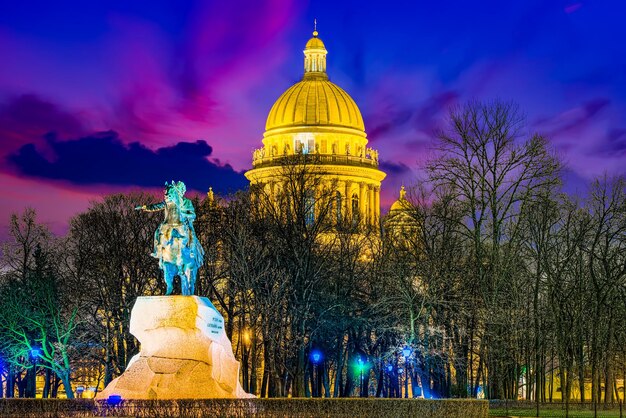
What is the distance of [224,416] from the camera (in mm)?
34094

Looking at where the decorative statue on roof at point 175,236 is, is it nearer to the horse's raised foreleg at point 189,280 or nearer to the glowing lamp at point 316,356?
the horse's raised foreleg at point 189,280

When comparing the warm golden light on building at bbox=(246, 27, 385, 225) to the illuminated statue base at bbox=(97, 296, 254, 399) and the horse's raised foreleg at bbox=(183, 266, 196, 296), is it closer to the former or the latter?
the horse's raised foreleg at bbox=(183, 266, 196, 296)

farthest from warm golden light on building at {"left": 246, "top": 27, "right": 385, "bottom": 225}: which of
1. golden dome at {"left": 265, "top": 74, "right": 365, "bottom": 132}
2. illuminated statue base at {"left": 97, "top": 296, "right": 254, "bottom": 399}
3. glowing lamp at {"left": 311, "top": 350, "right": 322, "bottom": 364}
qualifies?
illuminated statue base at {"left": 97, "top": 296, "right": 254, "bottom": 399}

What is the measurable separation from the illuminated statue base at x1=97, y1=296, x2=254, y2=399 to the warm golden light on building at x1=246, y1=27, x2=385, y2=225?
294 ft

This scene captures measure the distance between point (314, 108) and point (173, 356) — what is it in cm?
10015

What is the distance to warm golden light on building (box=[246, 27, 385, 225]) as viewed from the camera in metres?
130

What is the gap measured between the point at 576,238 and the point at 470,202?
721cm

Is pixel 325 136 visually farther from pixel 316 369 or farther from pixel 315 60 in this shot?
pixel 316 369

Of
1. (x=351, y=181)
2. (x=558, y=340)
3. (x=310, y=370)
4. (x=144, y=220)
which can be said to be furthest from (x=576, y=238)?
(x=351, y=181)

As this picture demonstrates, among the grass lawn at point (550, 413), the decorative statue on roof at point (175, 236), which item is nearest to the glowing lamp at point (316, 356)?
the grass lawn at point (550, 413)

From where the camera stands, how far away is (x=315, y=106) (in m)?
135

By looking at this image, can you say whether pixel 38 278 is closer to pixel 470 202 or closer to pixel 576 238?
pixel 470 202

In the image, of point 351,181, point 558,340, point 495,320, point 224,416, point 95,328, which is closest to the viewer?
point 224,416

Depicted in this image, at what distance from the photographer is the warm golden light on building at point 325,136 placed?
130 m
